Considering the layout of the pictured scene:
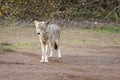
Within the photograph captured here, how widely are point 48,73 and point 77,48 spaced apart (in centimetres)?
978

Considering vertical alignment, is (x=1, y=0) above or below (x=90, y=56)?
above

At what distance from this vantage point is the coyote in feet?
57.4

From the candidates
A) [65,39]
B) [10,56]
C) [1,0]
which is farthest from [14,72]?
[65,39]

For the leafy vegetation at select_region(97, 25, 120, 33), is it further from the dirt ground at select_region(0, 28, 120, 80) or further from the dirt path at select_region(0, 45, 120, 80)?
the dirt path at select_region(0, 45, 120, 80)

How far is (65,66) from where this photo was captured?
54.6 feet

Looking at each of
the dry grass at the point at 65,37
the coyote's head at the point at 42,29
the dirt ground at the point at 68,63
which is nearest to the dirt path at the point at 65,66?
the dirt ground at the point at 68,63

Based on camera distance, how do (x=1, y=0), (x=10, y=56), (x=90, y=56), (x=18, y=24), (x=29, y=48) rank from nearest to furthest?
1. (x=1, y=0)
2. (x=10, y=56)
3. (x=90, y=56)
4. (x=29, y=48)
5. (x=18, y=24)

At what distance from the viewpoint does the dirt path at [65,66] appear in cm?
1425

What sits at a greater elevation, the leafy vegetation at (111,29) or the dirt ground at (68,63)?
the dirt ground at (68,63)

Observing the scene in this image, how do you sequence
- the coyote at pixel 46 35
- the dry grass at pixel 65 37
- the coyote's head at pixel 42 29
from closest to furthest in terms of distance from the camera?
1. the coyote's head at pixel 42 29
2. the coyote at pixel 46 35
3. the dry grass at pixel 65 37

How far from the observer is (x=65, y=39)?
29297mm

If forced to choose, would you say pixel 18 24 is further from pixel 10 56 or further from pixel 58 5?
pixel 58 5

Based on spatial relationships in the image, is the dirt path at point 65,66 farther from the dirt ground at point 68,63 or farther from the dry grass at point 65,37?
the dry grass at point 65,37

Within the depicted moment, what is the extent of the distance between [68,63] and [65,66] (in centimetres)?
98
